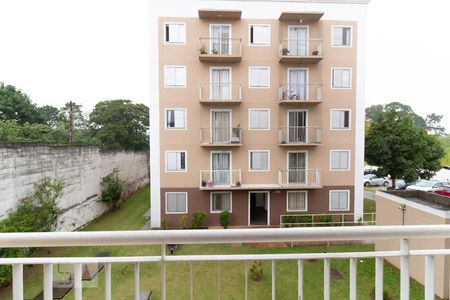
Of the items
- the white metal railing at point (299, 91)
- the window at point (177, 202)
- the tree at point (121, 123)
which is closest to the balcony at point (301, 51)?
the white metal railing at point (299, 91)

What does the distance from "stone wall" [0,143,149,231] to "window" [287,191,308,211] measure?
7956 millimetres

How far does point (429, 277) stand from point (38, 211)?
305 inches

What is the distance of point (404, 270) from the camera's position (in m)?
1.06

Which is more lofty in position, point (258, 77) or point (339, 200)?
point (258, 77)

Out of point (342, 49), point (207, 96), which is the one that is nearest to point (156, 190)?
point (207, 96)

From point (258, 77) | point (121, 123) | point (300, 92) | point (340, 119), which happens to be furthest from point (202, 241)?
point (121, 123)

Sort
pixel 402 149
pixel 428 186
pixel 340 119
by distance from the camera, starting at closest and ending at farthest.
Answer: pixel 340 119 → pixel 402 149 → pixel 428 186

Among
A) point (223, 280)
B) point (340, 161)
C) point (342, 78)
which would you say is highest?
point (342, 78)

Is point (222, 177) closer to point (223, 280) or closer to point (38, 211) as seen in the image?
point (38, 211)

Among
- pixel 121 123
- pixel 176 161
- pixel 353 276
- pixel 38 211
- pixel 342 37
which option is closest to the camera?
pixel 353 276

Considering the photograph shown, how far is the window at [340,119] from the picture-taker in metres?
9.39

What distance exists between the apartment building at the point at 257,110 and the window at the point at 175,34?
39mm

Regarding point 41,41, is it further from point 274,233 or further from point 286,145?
point 274,233

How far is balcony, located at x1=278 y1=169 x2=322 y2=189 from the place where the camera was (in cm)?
920
